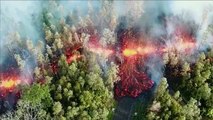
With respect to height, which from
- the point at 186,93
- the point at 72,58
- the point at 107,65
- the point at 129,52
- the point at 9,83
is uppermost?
the point at 129,52

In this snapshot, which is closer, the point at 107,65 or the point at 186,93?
the point at 186,93

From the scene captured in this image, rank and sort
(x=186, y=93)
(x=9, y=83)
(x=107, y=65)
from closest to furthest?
(x=186, y=93)
(x=107, y=65)
(x=9, y=83)

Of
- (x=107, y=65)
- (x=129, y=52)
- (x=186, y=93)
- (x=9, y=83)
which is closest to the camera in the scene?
(x=186, y=93)

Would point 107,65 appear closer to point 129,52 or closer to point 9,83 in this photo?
point 129,52

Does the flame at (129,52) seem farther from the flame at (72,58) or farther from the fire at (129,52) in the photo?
the flame at (72,58)

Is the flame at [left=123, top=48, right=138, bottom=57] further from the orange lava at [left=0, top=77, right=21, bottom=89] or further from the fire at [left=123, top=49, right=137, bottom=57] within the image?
the orange lava at [left=0, top=77, right=21, bottom=89]

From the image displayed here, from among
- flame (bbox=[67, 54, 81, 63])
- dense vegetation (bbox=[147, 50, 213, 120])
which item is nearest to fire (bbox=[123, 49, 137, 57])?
dense vegetation (bbox=[147, 50, 213, 120])

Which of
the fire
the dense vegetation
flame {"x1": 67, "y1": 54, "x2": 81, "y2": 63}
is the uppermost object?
the fire

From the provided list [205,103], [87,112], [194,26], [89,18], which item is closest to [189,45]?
[194,26]

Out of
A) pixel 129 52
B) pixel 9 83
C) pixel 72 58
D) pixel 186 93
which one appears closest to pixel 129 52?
pixel 129 52

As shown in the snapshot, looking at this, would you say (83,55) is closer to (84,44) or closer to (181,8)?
(84,44)

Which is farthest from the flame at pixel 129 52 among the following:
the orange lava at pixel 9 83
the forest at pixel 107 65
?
the orange lava at pixel 9 83
